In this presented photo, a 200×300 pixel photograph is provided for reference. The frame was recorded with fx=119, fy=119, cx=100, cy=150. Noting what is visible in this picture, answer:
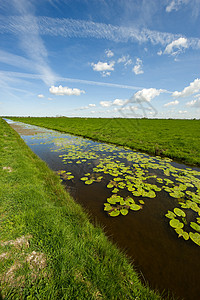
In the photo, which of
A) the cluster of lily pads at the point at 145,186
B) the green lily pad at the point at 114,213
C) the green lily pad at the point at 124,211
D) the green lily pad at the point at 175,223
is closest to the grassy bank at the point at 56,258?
the green lily pad at the point at 114,213

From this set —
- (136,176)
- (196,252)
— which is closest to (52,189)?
(136,176)

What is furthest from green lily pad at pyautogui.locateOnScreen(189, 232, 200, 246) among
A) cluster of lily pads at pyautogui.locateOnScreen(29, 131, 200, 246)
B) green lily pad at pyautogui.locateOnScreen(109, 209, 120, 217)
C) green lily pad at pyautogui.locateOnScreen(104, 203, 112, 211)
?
green lily pad at pyautogui.locateOnScreen(104, 203, 112, 211)

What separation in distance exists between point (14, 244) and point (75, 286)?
123 cm

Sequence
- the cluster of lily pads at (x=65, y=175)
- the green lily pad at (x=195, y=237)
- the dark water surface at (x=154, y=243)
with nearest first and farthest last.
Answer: the dark water surface at (x=154, y=243) → the green lily pad at (x=195, y=237) → the cluster of lily pads at (x=65, y=175)

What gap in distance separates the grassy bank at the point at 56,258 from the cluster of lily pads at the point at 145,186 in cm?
114

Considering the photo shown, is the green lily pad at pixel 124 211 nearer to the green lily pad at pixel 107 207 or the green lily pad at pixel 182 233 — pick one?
the green lily pad at pixel 107 207

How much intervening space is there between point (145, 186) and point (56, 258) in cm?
346

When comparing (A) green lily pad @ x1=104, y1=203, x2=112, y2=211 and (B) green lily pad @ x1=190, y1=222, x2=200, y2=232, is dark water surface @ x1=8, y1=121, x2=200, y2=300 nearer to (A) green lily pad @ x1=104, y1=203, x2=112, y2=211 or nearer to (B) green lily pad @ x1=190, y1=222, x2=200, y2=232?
(A) green lily pad @ x1=104, y1=203, x2=112, y2=211

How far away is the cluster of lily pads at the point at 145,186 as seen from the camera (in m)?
3.03

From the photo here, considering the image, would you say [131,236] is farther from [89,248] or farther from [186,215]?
[186,215]

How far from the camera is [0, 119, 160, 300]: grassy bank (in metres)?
1.49

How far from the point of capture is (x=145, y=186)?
4.35 m

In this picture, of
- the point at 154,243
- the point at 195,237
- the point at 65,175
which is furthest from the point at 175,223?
the point at 65,175

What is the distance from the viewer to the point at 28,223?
236 cm
